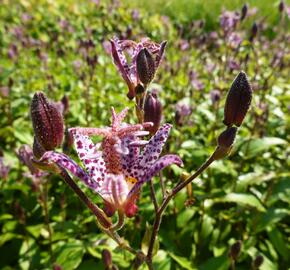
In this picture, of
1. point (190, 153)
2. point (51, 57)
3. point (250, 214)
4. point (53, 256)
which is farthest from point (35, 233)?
point (51, 57)

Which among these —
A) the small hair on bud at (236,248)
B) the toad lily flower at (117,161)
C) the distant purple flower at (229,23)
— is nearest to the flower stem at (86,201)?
the toad lily flower at (117,161)

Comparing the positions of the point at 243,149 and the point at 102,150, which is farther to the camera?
the point at 243,149

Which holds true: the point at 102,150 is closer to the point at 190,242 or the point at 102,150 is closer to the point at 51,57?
the point at 190,242

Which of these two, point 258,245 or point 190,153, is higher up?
point 190,153

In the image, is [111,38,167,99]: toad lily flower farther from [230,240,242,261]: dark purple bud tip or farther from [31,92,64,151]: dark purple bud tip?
[230,240,242,261]: dark purple bud tip

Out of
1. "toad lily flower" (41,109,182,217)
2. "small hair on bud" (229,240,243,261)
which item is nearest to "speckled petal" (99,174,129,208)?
"toad lily flower" (41,109,182,217)

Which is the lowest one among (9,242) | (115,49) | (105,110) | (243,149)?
(9,242)

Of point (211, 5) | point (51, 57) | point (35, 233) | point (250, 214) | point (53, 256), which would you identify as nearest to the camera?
point (53, 256)

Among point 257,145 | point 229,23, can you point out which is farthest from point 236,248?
point 229,23
